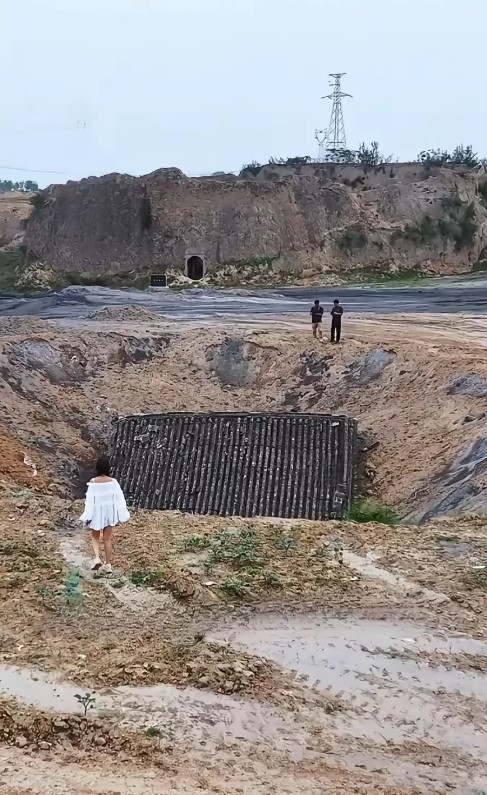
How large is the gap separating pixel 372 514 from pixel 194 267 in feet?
84.1

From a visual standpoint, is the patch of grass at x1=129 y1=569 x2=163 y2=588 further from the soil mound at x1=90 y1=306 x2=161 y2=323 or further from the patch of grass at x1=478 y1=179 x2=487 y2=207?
the patch of grass at x1=478 y1=179 x2=487 y2=207

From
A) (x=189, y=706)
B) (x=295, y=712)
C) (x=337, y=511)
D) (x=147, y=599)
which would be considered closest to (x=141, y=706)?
(x=189, y=706)

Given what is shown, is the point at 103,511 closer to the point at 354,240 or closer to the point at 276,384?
the point at 276,384

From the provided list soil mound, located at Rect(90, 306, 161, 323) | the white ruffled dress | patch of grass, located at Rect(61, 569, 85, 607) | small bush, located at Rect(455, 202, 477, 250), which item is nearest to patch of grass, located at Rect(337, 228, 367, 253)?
small bush, located at Rect(455, 202, 477, 250)

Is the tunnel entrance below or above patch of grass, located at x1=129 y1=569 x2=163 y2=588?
above

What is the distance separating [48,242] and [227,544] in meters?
Answer: 31.9

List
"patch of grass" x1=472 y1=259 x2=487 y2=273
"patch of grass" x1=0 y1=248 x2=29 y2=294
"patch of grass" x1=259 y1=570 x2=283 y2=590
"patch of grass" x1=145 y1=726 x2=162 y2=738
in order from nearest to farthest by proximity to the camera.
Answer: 1. "patch of grass" x1=145 y1=726 x2=162 y2=738
2. "patch of grass" x1=259 y1=570 x2=283 y2=590
3. "patch of grass" x1=0 y1=248 x2=29 y2=294
4. "patch of grass" x1=472 y1=259 x2=487 y2=273

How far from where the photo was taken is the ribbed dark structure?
12914mm

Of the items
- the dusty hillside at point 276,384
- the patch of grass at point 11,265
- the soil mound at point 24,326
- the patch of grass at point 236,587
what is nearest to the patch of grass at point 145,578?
the patch of grass at point 236,587

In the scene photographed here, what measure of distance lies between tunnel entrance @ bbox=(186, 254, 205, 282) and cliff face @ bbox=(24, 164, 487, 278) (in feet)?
0.72

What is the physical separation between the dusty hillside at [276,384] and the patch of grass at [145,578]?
16.6 feet

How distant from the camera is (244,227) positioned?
3572cm

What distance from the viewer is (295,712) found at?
5.30m

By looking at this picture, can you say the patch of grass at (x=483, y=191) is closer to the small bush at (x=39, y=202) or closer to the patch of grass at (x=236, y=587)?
the small bush at (x=39, y=202)
